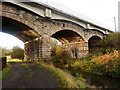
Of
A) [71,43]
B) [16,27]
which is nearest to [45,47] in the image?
[16,27]

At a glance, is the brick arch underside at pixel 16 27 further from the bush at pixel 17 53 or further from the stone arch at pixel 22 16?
the bush at pixel 17 53

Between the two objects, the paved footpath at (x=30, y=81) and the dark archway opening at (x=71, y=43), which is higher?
the dark archway opening at (x=71, y=43)

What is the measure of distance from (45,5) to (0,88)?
30.1 feet

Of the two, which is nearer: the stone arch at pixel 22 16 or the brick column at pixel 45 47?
the stone arch at pixel 22 16

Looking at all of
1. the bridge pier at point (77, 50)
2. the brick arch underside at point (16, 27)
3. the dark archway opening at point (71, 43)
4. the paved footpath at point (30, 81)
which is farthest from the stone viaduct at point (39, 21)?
the paved footpath at point (30, 81)

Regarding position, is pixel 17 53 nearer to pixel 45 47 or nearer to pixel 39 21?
pixel 45 47

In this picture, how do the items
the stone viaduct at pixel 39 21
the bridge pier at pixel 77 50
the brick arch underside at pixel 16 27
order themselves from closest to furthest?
1. the stone viaduct at pixel 39 21
2. the brick arch underside at pixel 16 27
3. the bridge pier at pixel 77 50

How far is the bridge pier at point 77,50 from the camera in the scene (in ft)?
55.3

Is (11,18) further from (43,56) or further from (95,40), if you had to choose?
(95,40)

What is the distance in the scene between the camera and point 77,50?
57.4ft

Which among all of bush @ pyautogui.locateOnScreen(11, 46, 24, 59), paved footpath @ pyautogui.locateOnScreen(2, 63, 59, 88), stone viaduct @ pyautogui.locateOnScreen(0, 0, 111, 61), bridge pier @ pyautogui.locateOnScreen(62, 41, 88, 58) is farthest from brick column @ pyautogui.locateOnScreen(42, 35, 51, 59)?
bush @ pyautogui.locateOnScreen(11, 46, 24, 59)

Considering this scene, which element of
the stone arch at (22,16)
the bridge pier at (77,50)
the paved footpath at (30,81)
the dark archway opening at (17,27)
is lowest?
the paved footpath at (30,81)

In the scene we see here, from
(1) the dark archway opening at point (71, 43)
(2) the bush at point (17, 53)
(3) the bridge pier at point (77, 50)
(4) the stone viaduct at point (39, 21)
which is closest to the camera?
(4) the stone viaduct at point (39, 21)

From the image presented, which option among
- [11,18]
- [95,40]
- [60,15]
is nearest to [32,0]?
[11,18]
